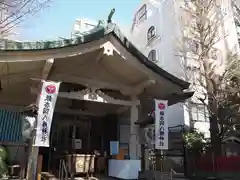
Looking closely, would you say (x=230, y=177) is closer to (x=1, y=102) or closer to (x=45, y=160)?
(x=45, y=160)

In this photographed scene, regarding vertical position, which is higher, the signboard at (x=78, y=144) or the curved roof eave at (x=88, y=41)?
the curved roof eave at (x=88, y=41)

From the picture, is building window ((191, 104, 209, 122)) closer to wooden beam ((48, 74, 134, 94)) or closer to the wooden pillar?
the wooden pillar

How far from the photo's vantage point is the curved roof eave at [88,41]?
25.2ft

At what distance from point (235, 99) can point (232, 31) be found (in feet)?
32.4

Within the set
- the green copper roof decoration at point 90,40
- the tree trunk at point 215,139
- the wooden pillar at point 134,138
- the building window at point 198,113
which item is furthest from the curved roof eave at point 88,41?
the building window at point 198,113

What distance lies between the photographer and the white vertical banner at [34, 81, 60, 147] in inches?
292

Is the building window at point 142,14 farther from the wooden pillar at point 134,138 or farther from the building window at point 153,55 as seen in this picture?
the wooden pillar at point 134,138

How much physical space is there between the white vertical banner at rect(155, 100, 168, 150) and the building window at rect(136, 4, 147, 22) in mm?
17654

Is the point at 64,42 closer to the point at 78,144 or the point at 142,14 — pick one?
the point at 78,144

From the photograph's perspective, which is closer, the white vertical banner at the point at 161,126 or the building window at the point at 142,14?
the white vertical banner at the point at 161,126

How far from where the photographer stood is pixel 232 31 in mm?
22203

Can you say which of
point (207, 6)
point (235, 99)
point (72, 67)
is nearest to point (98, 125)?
point (72, 67)

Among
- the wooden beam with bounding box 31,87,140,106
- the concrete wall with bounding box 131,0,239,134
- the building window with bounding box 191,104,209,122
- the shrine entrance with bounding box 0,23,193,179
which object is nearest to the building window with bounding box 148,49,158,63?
the concrete wall with bounding box 131,0,239,134

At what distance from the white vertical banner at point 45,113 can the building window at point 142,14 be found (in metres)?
19.3
